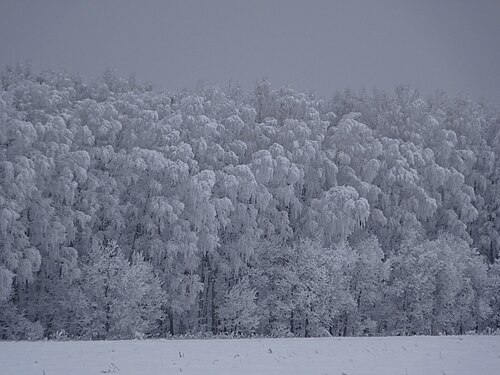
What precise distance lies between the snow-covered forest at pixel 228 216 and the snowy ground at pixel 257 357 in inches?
442

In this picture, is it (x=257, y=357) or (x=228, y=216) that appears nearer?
(x=257, y=357)

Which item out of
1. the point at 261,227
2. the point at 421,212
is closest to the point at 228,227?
the point at 261,227

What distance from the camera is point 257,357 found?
44.3 ft

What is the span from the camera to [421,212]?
114ft

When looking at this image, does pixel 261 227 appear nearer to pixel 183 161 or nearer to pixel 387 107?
pixel 183 161

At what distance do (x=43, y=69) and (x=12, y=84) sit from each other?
15.1 feet

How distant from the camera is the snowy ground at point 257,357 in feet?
39.2

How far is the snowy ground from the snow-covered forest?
11227 mm

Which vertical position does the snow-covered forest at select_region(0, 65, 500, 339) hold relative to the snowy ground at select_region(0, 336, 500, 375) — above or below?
above

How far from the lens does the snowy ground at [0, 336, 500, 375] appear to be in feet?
39.2

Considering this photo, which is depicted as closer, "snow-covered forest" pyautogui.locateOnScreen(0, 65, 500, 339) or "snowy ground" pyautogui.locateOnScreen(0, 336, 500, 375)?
"snowy ground" pyautogui.locateOnScreen(0, 336, 500, 375)

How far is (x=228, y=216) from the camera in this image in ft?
104

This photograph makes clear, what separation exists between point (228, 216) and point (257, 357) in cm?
1846

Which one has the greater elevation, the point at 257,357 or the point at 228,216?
the point at 228,216
